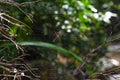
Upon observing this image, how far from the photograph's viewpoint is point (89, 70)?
3213 millimetres

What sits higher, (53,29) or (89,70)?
(53,29)

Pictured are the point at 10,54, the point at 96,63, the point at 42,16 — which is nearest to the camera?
the point at 10,54

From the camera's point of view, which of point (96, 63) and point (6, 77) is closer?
point (6, 77)

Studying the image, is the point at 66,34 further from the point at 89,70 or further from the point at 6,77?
the point at 6,77

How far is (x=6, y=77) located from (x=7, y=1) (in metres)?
0.44

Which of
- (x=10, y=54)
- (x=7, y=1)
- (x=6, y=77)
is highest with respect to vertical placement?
(x=7, y=1)

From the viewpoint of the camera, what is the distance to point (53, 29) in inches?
121

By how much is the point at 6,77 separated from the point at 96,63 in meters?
1.95

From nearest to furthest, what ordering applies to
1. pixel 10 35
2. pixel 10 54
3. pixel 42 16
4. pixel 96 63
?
pixel 10 35
pixel 10 54
pixel 42 16
pixel 96 63

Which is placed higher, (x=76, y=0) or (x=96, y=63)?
(x=76, y=0)

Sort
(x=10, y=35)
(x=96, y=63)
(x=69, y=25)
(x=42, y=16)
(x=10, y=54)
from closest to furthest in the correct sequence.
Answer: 1. (x=10, y=35)
2. (x=10, y=54)
3. (x=42, y=16)
4. (x=69, y=25)
5. (x=96, y=63)

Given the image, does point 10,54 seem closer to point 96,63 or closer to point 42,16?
point 42,16

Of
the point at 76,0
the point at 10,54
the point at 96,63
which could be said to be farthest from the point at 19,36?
the point at 96,63

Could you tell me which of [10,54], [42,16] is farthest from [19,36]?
[42,16]
